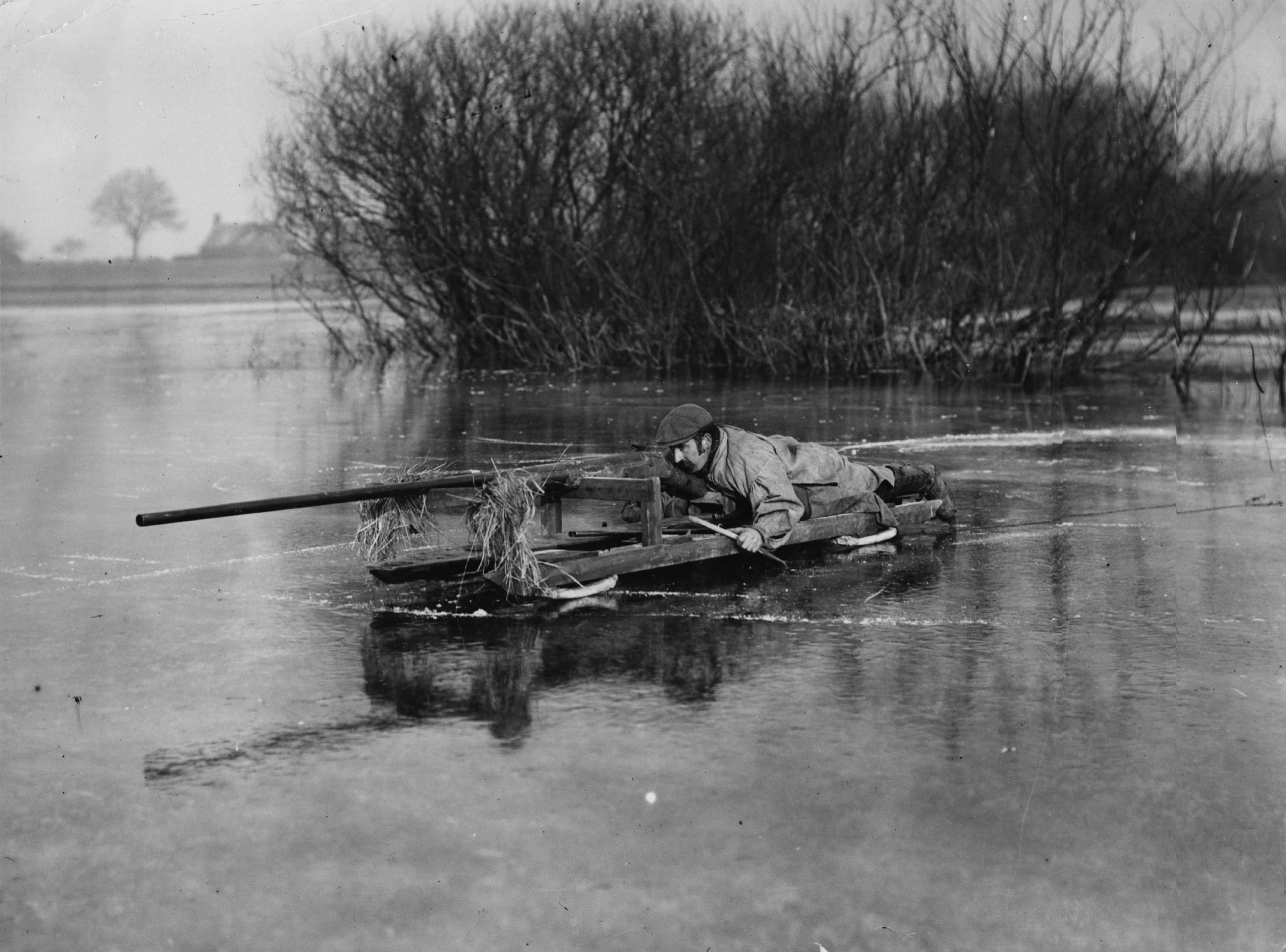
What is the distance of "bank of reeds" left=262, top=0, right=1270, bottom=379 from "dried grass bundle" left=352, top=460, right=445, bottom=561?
42.5 feet

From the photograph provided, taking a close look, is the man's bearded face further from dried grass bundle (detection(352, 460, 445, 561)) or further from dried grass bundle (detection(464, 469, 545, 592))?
dried grass bundle (detection(352, 460, 445, 561))

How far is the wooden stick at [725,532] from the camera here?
821 centimetres

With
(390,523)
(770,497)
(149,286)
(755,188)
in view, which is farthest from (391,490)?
(149,286)

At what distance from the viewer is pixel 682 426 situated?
325 inches

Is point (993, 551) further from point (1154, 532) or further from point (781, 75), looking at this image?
point (781, 75)

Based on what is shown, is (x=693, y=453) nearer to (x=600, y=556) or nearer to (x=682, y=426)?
(x=682, y=426)

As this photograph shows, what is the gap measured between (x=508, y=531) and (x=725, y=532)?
124 cm

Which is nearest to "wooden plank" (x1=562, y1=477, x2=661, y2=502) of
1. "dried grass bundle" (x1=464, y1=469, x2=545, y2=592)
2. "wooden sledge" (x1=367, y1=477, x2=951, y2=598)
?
"wooden sledge" (x1=367, y1=477, x2=951, y2=598)

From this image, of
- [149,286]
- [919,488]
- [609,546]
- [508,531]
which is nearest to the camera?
[508,531]

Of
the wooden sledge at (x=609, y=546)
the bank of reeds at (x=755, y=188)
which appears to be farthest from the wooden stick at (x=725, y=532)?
the bank of reeds at (x=755, y=188)

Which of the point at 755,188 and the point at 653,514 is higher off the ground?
the point at 755,188

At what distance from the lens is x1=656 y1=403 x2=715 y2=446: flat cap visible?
825 cm

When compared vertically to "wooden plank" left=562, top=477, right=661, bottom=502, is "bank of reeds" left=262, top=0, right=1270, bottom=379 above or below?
above

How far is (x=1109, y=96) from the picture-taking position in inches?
832
